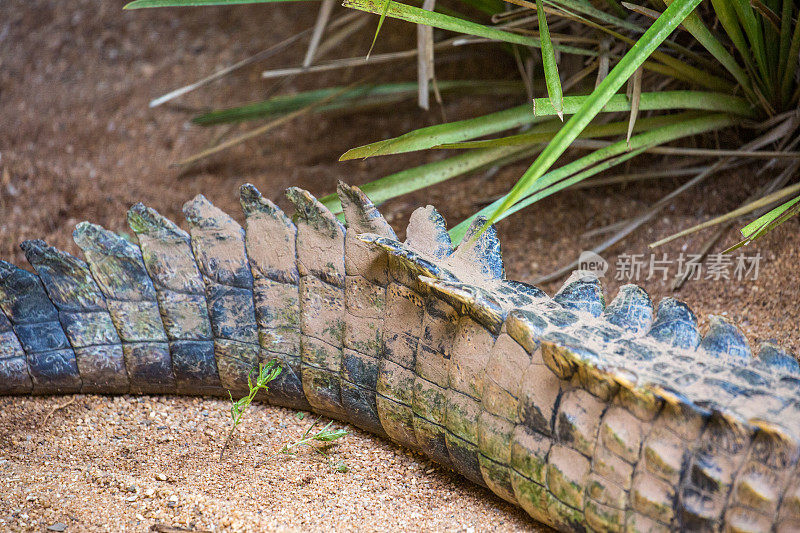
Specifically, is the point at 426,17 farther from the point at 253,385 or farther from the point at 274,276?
the point at 253,385

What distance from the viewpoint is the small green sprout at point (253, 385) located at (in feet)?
5.31

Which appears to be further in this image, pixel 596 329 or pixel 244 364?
pixel 244 364

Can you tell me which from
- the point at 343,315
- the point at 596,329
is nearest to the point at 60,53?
the point at 343,315

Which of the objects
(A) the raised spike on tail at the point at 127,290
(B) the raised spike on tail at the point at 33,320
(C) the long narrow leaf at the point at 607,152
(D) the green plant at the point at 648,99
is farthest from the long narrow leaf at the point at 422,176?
(B) the raised spike on tail at the point at 33,320

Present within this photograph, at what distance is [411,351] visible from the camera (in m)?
1.51

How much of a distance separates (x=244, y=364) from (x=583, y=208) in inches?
52.2

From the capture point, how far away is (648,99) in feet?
6.25

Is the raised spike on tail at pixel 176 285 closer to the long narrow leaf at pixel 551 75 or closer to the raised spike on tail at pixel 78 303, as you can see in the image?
the raised spike on tail at pixel 78 303

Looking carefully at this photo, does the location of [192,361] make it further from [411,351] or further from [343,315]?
[411,351]

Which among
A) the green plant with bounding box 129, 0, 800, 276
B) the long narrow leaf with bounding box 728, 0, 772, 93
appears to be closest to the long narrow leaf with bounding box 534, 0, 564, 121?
the green plant with bounding box 129, 0, 800, 276

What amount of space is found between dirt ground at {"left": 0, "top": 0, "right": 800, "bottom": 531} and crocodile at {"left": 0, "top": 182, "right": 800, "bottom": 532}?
109 mm

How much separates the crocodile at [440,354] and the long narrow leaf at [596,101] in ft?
0.85

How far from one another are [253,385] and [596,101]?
110 centimetres

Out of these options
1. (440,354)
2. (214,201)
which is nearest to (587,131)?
(440,354)
